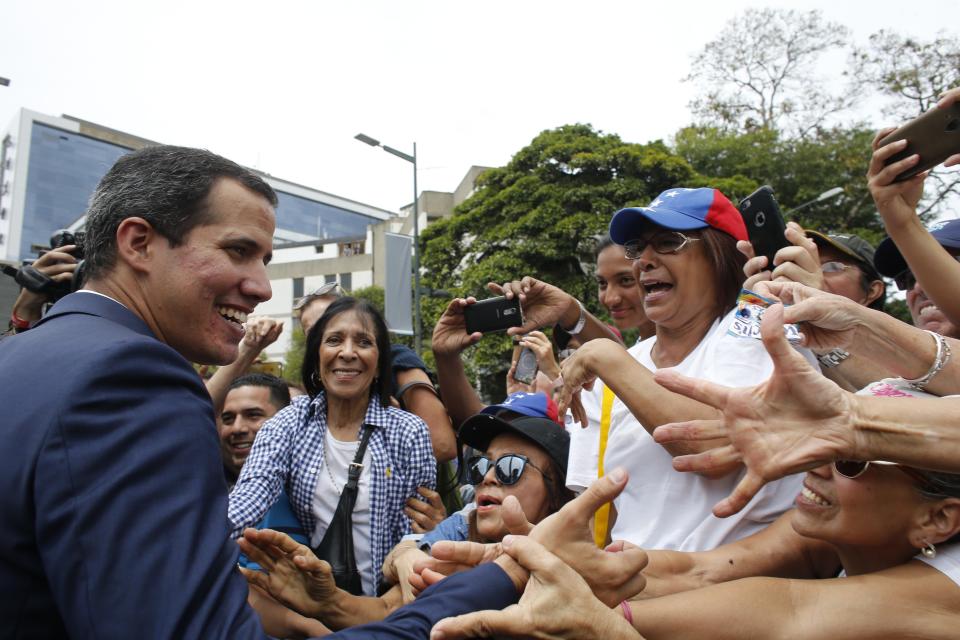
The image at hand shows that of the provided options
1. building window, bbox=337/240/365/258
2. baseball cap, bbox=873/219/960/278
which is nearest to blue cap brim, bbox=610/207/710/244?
baseball cap, bbox=873/219/960/278

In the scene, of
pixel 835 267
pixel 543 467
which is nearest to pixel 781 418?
pixel 543 467

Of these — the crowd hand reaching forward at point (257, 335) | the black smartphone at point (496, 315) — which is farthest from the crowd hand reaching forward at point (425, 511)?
the crowd hand reaching forward at point (257, 335)

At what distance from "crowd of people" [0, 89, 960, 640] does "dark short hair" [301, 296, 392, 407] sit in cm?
45

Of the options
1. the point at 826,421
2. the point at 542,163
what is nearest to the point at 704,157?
the point at 542,163

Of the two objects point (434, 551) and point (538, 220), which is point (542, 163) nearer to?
point (538, 220)

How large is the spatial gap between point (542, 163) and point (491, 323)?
21.1 m

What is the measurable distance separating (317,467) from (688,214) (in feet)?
6.54

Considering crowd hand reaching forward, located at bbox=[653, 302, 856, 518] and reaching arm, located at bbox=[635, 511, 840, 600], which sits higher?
crowd hand reaching forward, located at bbox=[653, 302, 856, 518]

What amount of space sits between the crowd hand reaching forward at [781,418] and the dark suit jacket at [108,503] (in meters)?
1.15

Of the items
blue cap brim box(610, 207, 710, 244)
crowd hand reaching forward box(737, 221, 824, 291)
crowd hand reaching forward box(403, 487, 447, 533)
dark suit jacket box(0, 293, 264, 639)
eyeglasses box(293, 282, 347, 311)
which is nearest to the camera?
dark suit jacket box(0, 293, 264, 639)

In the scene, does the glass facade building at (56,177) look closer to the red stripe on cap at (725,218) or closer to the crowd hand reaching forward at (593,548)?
the red stripe on cap at (725,218)

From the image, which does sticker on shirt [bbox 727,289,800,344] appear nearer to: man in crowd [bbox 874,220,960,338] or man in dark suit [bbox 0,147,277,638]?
man in crowd [bbox 874,220,960,338]

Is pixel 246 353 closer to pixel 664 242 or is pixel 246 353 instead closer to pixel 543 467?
pixel 543 467

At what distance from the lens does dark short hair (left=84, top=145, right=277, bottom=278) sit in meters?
1.81
